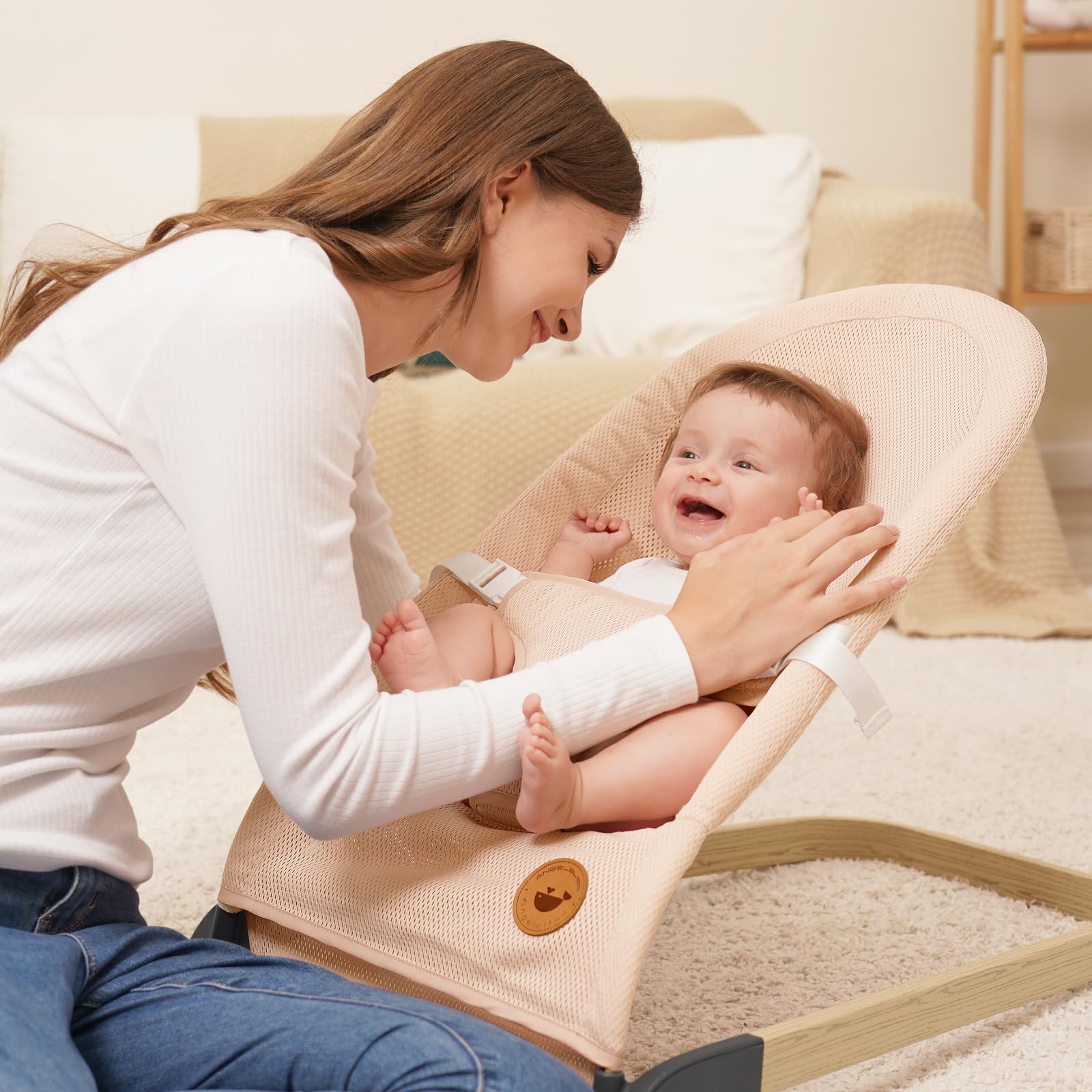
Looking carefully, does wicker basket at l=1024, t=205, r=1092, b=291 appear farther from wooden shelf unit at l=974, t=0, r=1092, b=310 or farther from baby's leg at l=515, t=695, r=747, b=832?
baby's leg at l=515, t=695, r=747, b=832

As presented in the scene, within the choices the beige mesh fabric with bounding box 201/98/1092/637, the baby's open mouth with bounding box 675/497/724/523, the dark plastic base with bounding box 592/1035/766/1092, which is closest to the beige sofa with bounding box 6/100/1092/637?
the beige mesh fabric with bounding box 201/98/1092/637

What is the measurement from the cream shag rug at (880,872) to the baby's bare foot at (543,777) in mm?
299

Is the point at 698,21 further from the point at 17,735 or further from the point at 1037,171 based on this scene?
the point at 17,735

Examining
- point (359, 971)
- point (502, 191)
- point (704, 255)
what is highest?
point (502, 191)

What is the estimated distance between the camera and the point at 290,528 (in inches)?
27.0

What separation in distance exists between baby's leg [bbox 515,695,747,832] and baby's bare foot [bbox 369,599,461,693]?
0.12 m

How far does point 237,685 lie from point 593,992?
27cm

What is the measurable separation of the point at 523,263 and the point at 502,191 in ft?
0.16

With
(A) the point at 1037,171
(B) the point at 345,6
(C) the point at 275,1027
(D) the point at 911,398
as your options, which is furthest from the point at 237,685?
(A) the point at 1037,171

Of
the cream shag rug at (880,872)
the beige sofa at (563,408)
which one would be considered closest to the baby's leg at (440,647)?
the cream shag rug at (880,872)

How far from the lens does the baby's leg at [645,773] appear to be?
0.82m

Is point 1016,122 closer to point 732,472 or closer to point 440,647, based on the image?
point 732,472

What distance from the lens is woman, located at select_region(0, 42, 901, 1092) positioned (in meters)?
0.68

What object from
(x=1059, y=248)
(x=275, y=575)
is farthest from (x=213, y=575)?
(x=1059, y=248)
